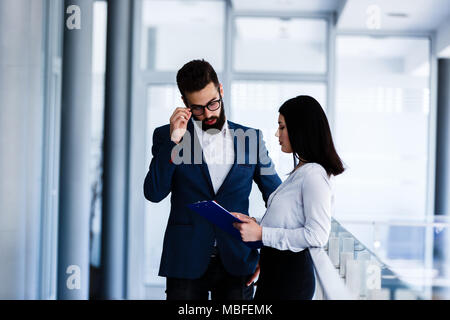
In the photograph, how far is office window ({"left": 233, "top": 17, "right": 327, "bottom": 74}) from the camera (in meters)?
4.56

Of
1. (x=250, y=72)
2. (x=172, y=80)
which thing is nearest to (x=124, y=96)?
(x=172, y=80)

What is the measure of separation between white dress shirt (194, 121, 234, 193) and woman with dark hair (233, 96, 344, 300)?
12.0 inches

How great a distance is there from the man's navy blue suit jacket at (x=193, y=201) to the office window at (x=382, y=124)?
3.00m

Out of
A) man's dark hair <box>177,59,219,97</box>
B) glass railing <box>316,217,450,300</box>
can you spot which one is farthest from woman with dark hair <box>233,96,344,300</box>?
glass railing <box>316,217,450,300</box>

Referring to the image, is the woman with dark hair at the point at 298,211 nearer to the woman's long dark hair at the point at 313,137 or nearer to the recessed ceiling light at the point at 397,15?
the woman's long dark hair at the point at 313,137

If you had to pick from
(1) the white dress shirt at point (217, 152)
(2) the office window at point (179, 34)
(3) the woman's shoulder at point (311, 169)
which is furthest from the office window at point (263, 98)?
(3) the woman's shoulder at point (311, 169)

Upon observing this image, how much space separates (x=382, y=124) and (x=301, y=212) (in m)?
3.46

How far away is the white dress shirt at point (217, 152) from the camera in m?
1.78

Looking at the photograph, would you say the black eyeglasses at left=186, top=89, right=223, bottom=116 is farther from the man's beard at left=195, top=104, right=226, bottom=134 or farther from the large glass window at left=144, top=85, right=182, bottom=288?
the large glass window at left=144, top=85, right=182, bottom=288

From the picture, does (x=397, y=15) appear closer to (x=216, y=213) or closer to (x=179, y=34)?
(x=179, y=34)

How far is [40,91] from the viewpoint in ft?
8.57

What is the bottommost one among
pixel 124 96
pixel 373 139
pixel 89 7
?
pixel 373 139
